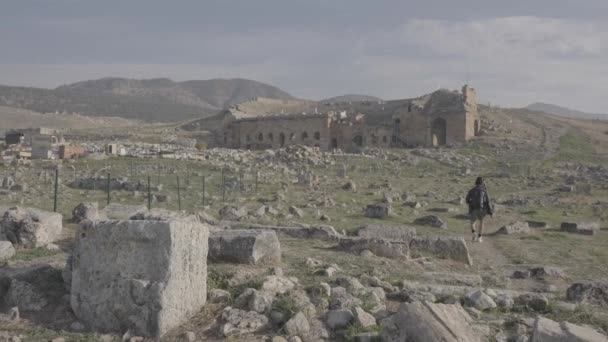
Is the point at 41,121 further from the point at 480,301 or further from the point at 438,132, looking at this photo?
the point at 480,301

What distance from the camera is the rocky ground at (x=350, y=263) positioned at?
594 centimetres

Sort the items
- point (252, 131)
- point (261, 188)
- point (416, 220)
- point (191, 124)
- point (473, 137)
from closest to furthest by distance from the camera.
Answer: point (416, 220) < point (261, 188) < point (473, 137) < point (252, 131) < point (191, 124)

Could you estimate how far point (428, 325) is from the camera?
5.11 metres

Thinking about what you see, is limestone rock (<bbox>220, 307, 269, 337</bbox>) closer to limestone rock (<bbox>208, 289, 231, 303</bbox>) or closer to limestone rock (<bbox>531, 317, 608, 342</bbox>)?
limestone rock (<bbox>208, 289, 231, 303</bbox>)

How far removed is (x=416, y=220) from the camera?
16.5 m

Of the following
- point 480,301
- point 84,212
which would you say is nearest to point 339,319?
point 480,301

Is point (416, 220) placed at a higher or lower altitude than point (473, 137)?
lower

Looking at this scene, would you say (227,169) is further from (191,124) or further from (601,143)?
A: (191,124)

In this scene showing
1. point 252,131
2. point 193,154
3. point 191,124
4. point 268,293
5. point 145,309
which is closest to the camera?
point 145,309

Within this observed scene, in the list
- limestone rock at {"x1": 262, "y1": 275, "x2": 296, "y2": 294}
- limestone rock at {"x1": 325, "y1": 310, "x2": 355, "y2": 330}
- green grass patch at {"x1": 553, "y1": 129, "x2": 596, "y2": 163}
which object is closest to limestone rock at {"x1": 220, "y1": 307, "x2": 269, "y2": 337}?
limestone rock at {"x1": 262, "y1": 275, "x2": 296, "y2": 294}

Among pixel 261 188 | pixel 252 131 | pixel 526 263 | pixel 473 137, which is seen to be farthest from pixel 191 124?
pixel 526 263

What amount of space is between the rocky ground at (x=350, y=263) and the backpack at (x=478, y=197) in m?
1.03

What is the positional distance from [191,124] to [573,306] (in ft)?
218

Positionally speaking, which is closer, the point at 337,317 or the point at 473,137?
the point at 337,317
